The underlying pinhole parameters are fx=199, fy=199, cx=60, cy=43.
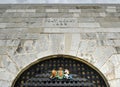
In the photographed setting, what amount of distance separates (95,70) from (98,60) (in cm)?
31

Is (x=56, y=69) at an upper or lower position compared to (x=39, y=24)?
lower

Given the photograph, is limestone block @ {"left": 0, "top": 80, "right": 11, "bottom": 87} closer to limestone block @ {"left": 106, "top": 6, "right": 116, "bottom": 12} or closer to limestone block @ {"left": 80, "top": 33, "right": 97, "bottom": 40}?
limestone block @ {"left": 80, "top": 33, "right": 97, "bottom": 40}

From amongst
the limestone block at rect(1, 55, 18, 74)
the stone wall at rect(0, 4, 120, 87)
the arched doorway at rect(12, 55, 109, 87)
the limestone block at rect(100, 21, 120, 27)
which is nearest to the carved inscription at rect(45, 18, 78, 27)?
the stone wall at rect(0, 4, 120, 87)

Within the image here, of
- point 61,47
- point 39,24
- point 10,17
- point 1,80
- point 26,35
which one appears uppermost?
point 10,17

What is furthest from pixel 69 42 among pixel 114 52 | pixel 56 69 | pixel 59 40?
pixel 114 52

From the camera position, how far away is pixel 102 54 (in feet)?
19.4

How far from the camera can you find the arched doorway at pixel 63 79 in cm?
544

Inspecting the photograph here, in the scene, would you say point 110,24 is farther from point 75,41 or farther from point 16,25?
point 16,25

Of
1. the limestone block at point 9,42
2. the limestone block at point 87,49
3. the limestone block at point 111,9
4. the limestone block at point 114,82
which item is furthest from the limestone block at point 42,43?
the limestone block at point 111,9

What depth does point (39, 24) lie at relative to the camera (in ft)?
22.5

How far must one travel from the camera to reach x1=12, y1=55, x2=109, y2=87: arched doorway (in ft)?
17.8

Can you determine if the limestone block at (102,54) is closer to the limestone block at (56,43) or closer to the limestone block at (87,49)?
the limestone block at (87,49)

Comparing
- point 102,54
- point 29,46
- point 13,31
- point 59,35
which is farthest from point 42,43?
point 102,54

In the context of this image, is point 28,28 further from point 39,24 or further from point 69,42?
point 69,42
